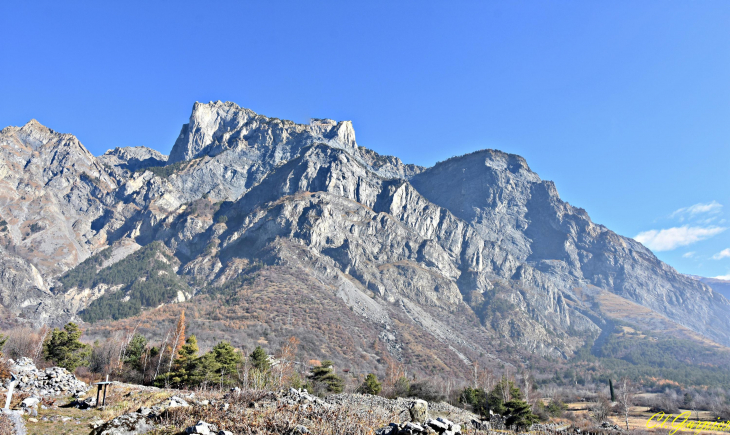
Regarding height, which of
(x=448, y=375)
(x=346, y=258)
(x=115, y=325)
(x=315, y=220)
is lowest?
(x=448, y=375)

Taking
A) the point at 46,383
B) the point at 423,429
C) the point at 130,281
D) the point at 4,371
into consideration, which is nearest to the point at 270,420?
the point at 423,429

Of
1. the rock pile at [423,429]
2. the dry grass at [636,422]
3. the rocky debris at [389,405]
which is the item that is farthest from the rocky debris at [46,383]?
the dry grass at [636,422]

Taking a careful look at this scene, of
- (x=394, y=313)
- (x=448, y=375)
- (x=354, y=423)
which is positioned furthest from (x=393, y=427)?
(x=394, y=313)

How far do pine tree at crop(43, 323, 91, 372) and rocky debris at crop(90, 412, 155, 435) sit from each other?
4265 cm

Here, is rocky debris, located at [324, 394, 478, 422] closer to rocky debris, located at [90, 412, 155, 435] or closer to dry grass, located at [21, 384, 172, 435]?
dry grass, located at [21, 384, 172, 435]

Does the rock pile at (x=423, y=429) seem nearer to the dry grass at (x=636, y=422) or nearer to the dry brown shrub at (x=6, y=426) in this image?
the dry brown shrub at (x=6, y=426)

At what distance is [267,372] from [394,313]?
11317 centimetres

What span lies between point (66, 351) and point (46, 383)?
25779 mm

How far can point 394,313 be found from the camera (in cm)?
15812

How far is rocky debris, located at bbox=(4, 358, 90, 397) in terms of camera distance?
24.2 m

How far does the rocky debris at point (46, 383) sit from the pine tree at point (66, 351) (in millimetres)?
20613

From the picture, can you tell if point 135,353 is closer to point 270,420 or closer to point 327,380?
point 327,380

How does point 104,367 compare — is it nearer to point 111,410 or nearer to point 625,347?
point 111,410

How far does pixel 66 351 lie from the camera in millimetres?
46844
